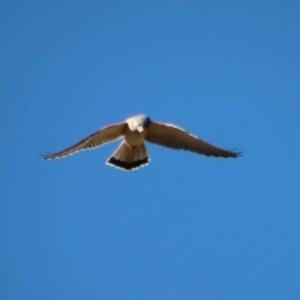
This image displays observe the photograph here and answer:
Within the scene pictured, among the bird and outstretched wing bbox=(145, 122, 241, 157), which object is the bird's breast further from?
outstretched wing bbox=(145, 122, 241, 157)

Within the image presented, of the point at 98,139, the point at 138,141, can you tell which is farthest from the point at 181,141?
the point at 98,139

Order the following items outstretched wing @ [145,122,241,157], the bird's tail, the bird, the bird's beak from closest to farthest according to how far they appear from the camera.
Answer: the bird's beak, the bird, outstretched wing @ [145,122,241,157], the bird's tail

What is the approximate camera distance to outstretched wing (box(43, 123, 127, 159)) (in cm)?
1330

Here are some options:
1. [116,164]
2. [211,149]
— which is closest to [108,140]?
[116,164]

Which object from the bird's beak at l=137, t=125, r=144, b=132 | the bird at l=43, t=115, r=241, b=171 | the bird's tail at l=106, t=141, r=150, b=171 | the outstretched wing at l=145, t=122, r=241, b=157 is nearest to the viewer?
the bird's beak at l=137, t=125, r=144, b=132

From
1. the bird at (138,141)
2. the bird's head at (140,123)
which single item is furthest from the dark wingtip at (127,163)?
the bird's head at (140,123)

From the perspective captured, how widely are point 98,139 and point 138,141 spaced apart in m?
0.76

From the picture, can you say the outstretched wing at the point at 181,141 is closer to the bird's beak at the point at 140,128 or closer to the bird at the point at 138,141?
the bird at the point at 138,141

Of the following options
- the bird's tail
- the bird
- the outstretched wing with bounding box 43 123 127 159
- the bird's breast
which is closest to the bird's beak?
the bird

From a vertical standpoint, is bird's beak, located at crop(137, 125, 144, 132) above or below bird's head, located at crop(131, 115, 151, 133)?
below

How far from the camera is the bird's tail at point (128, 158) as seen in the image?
14.2 metres

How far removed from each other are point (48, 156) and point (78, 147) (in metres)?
0.60

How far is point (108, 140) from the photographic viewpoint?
1378cm

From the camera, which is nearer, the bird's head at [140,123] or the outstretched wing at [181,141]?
Answer: the bird's head at [140,123]
